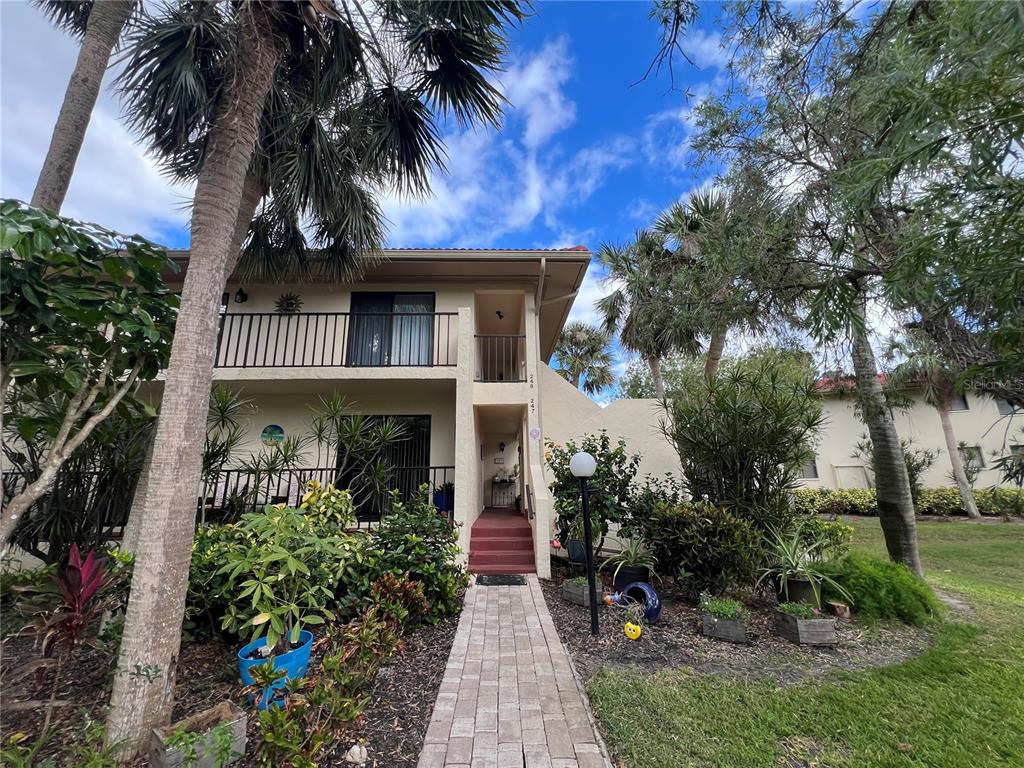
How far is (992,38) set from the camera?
7.37 feet

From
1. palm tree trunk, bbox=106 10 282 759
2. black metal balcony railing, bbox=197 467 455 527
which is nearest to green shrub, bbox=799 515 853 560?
black metal balcony railing, bbox=197 467 455 527

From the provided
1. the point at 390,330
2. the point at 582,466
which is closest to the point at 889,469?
the point at 582,466

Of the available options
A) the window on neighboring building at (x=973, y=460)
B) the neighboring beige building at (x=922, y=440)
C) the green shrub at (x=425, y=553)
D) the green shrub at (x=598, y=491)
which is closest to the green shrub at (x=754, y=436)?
the green shrub at (x=598, y=491)

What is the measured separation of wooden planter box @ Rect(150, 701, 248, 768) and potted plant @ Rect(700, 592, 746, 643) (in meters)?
4.53

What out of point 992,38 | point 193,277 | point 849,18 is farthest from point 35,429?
point 849,18

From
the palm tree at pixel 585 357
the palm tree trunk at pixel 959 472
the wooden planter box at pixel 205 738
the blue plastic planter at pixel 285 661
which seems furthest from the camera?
the palm tree at pixel 585 357

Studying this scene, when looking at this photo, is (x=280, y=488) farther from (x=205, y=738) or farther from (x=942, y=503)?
(x=942, y=503)

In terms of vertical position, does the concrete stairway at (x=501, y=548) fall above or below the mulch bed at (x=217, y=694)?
above

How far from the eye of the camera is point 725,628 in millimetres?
4500

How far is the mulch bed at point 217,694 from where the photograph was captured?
104 inches

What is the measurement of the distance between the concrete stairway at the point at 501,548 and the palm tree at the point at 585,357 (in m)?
17.5

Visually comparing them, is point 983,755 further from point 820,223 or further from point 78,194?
point 78,194

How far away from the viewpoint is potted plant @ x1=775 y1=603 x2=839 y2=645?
14.2 feet

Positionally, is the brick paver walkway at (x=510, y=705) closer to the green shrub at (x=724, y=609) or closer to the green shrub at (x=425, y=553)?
the green shrub at (x=425, y=553)
